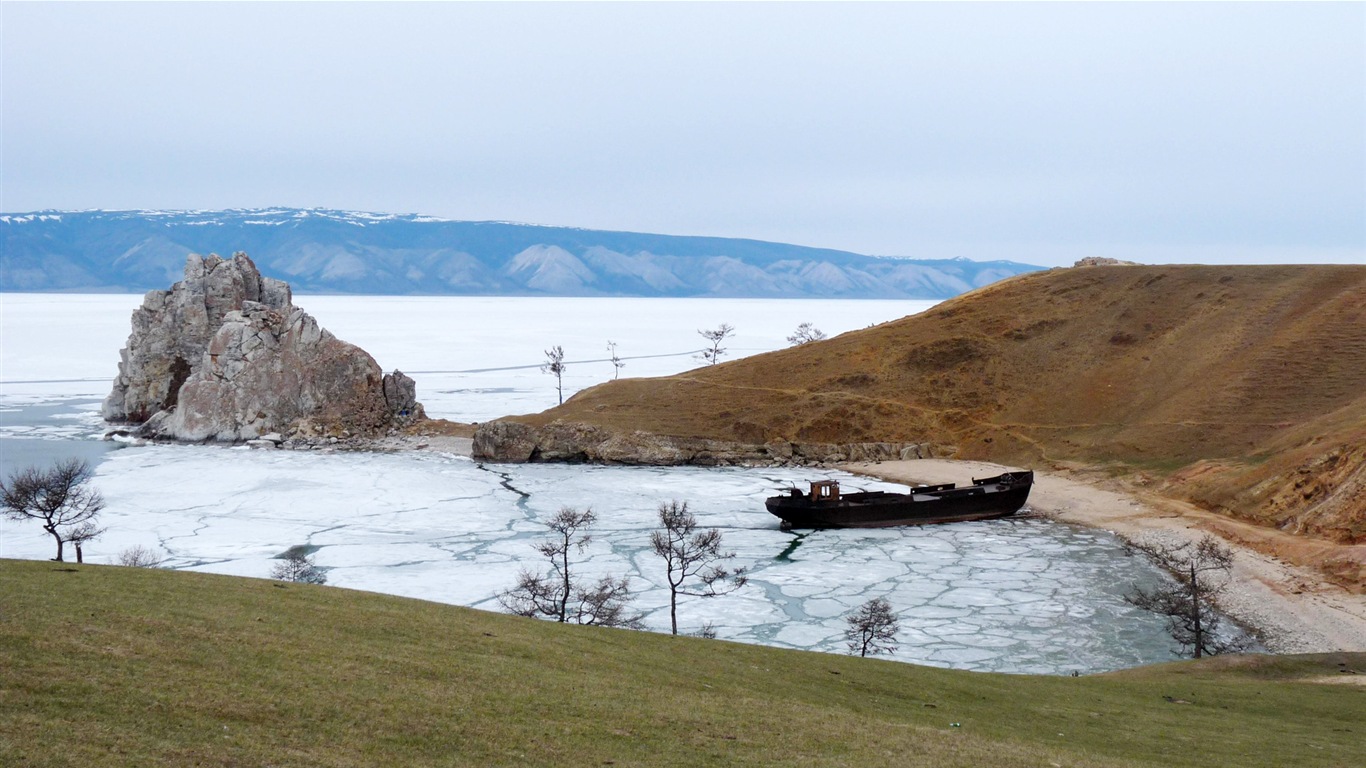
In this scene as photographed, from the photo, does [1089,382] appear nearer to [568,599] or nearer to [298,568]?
[568,599]

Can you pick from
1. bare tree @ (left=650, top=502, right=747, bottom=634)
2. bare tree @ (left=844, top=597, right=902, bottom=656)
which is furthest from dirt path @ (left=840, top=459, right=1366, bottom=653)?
bare tree @ (left=650, top=502, right=747, bottom=634)

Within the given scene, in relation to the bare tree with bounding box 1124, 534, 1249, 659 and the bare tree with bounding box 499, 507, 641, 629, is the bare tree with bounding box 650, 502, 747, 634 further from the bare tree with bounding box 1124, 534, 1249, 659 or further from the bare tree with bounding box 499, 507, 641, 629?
the bare tree with bounding box 1124, 534, 1249, 659

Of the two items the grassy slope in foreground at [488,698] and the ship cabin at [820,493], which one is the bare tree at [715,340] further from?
the grassy slope in foreground at [488,698]

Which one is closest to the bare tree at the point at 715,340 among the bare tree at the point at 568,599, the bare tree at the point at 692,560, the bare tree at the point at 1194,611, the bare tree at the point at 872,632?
the bare tree at the point at 692,560

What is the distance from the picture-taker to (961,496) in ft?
157

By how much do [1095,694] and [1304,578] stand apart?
19915 mm

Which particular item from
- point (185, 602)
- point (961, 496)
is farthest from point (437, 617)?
point (961, 496)

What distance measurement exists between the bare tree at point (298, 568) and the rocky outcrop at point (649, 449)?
28206 millimetres

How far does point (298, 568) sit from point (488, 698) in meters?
22.8

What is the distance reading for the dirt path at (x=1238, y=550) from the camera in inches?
1146

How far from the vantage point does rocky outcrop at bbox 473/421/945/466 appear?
66125 mm

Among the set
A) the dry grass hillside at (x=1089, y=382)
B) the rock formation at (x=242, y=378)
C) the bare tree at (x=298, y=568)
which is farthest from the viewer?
the rock formation at (x=242, y=378)

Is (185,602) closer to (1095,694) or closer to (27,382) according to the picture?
(1095,694)

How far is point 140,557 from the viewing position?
114 feet
